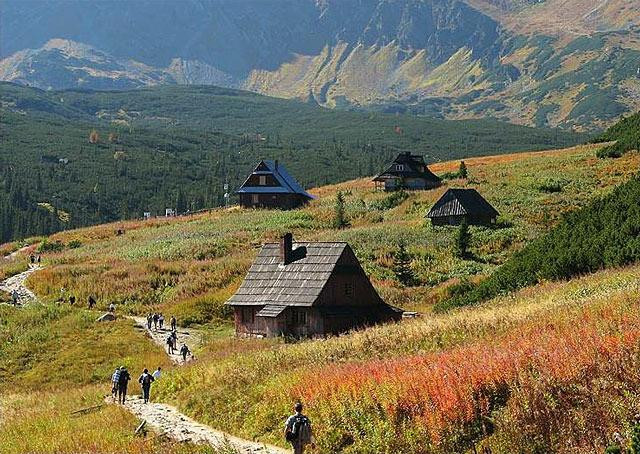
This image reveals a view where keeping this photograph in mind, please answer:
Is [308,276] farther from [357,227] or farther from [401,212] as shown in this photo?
[401,212]

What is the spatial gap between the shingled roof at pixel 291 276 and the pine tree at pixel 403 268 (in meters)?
13.7

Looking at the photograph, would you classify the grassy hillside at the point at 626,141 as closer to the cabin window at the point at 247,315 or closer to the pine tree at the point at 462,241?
the pine tree at the point at 462,241

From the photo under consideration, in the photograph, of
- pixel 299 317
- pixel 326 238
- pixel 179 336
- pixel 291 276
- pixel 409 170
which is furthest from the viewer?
pixel 409 170

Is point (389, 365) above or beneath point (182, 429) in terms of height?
above

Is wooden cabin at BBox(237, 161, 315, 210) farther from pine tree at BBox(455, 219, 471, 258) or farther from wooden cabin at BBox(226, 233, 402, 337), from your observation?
wooden cabin at BBox(226, 233, 402, 337)

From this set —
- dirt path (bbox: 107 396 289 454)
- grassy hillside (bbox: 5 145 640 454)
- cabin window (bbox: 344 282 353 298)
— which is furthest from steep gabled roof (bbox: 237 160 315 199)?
dirt path (bbox: 107 396 289 454)

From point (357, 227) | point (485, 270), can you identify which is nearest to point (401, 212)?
point (357, 227)

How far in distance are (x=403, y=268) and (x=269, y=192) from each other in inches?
2147

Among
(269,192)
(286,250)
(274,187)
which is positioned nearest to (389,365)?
(286,250)

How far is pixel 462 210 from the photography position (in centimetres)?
7175

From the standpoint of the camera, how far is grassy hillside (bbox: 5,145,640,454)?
15336 mm

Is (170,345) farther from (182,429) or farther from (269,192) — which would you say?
(269,192)

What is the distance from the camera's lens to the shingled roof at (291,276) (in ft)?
136

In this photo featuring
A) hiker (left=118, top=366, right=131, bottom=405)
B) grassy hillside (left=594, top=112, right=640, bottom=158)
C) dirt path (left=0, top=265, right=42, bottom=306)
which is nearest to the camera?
hiker (left=118, top=366, right=131, bottom=405)
